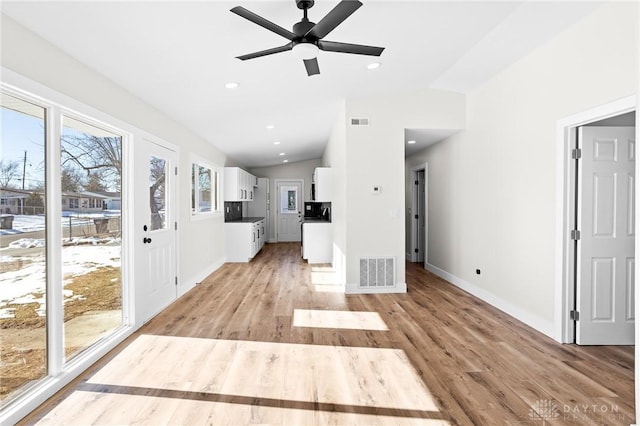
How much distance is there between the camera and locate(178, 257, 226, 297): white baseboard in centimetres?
481

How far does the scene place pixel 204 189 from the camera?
609 centimetres

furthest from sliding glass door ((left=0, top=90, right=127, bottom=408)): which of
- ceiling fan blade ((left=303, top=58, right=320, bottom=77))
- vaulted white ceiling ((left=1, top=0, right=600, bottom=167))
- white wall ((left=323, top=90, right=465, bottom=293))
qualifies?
white wall ((left=323, top=90, right=465, bottom=293))

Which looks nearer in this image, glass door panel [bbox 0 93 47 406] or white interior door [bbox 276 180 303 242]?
glass door panel [bbox 0 93 47 406]

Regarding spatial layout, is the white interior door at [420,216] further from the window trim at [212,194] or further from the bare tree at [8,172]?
the bare tree at [8,172]

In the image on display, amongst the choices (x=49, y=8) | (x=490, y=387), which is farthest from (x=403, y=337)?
(x=49, y=8)

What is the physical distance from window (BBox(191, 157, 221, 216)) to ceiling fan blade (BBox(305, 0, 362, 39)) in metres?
3.75

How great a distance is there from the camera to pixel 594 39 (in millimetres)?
2852

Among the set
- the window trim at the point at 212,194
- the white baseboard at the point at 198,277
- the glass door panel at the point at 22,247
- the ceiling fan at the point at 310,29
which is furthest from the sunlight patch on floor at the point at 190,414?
the window trim at the point at 212,194

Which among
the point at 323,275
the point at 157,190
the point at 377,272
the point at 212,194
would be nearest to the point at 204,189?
the point at 212,194

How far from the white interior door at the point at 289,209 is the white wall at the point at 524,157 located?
623 cm

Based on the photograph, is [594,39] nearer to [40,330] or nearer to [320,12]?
[320,12]

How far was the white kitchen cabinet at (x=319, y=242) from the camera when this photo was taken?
7.33 m

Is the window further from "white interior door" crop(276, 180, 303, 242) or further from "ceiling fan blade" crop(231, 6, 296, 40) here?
"white interior door" crop(276, 180, 303, 242)

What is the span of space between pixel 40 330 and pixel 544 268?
14.2 feet
